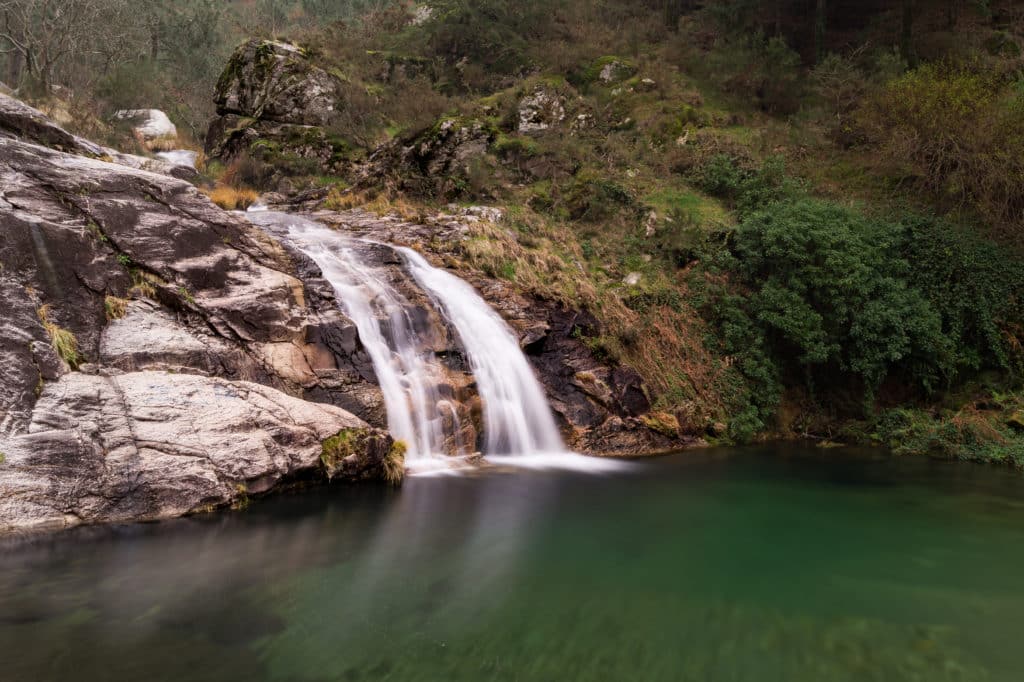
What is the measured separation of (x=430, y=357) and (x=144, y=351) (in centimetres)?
461

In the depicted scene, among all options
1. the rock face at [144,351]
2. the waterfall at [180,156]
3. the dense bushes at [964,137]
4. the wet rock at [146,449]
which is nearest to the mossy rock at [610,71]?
the dense bushes at [964,137]

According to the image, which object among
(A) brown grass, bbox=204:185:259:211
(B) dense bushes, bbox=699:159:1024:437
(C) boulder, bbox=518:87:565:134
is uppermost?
(C) boulder, bbox=518:87:565:134

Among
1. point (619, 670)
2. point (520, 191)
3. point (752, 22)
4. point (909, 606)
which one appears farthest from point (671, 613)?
point (752, 22)

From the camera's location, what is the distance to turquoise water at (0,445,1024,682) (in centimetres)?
404

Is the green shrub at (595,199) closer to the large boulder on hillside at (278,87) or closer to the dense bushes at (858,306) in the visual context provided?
the dense bushes at (858,306)

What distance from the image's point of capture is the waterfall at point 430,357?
9.90 metres

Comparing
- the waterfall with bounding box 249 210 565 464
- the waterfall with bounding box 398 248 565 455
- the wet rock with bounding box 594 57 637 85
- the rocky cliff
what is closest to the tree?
the rocky cliff

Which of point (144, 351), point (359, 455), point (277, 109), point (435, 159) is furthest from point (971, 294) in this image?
point (277, 109)

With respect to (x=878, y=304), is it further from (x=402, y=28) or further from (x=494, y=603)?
(x=402, y=28)

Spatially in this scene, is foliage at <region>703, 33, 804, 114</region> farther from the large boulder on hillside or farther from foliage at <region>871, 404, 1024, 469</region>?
the large boulder on hillside

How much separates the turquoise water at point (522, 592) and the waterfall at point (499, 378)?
235 centimetres

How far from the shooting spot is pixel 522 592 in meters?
5.34

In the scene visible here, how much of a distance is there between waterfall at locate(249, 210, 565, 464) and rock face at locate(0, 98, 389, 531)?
0.58 meters

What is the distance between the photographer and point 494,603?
16.6 feet
